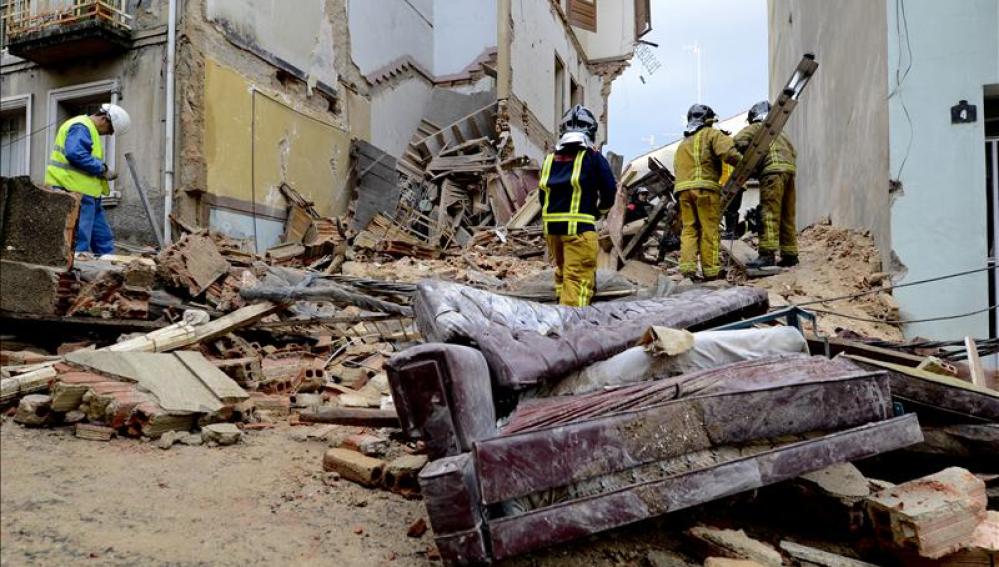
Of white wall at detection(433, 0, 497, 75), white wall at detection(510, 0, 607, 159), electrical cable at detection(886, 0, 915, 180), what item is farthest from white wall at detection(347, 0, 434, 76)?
electrical cable at detection(886, 0, 915, 180)

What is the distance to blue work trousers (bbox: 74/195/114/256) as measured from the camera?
5914 mm

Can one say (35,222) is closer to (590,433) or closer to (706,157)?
(590,433)

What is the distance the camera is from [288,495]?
2.60 metres

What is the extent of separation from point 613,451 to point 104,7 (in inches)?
411

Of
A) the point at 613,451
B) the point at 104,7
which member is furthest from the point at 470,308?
the point at 104,7

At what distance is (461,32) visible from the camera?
55.0 ft

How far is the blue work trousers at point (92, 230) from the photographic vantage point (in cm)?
591

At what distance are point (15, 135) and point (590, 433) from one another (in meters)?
11.9

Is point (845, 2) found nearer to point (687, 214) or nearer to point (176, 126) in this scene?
point (687, 214)

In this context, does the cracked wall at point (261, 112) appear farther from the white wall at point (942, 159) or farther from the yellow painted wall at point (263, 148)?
the white wall at point (942, 159)

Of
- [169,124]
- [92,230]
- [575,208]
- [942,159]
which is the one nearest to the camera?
[575,208]

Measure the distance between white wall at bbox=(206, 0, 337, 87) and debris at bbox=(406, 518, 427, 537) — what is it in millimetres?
9469

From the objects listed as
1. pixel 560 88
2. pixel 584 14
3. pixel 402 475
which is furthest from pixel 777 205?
pixel 584 14

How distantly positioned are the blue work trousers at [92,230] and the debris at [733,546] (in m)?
5.95
